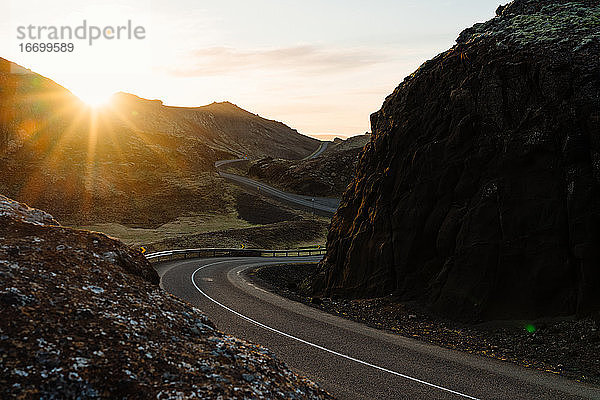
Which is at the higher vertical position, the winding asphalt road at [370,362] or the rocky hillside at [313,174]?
the rocky hillside at [313,174]

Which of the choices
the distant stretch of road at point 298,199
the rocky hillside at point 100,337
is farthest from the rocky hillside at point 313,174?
the rocky hillside at point 100,337

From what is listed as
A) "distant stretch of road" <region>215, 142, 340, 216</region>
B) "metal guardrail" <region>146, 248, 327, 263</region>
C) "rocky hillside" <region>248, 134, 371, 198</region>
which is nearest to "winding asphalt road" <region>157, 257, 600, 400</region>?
"metal guardrail" <region>146, 248, 327, 263</region>

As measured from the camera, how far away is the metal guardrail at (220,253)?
120 ft

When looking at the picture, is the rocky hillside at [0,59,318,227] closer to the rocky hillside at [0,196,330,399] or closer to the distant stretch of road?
the distant stretch of road

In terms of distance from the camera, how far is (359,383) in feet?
35.8

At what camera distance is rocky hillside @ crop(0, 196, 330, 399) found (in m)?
6.44

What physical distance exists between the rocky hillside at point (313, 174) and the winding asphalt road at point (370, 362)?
78.6 meters

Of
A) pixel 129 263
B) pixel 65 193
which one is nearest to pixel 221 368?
pixel 129 263

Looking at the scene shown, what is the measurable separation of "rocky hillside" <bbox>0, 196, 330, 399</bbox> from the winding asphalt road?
2823 mm

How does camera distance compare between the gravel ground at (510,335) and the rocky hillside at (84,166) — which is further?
the rocky hillside at (84,166)

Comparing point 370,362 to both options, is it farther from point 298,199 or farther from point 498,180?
point 298,199

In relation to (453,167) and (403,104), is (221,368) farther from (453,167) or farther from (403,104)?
(403,104)

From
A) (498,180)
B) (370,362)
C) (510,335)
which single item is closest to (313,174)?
(498,180)

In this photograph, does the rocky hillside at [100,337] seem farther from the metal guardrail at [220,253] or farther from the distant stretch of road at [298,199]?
the distant stretch of road at [298,199]
